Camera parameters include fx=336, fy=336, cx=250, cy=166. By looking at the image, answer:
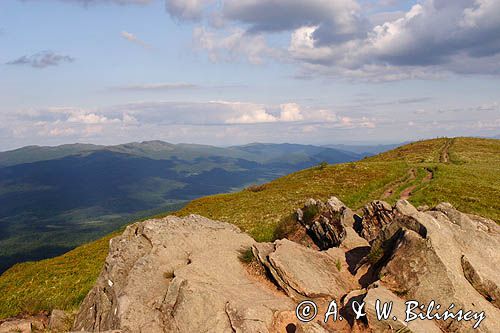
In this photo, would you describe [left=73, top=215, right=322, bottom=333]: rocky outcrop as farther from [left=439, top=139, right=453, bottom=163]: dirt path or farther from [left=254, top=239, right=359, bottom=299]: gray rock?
[left=439, top=139, right=453, bottom=163]: dirt path

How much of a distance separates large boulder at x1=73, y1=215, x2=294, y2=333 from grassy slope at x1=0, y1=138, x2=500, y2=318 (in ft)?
Result: 29.9

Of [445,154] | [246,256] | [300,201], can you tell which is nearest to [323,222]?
[246,256]

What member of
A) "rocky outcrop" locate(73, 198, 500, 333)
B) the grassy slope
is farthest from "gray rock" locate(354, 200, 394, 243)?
the grassy slope

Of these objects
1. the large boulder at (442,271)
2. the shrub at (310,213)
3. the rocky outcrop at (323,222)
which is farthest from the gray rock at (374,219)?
the large boulder at (442,271)

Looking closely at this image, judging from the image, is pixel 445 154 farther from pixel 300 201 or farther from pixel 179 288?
pixel 179 288

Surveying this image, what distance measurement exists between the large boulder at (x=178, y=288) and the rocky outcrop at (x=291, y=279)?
0.16ft

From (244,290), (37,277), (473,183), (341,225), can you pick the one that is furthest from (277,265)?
(473,183)

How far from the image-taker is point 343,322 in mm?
13289

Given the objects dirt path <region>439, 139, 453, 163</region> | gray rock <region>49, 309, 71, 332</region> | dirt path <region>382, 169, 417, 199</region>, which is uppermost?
dirt path <region>439, 139, 453, 163</region>

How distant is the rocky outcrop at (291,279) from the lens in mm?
13250

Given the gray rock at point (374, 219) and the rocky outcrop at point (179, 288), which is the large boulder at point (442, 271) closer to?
the rocky outcrop at point (179, 288)

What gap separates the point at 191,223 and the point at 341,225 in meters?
10.5

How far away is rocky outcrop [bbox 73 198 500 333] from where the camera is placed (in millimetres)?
13250

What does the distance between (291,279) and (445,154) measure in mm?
87973
